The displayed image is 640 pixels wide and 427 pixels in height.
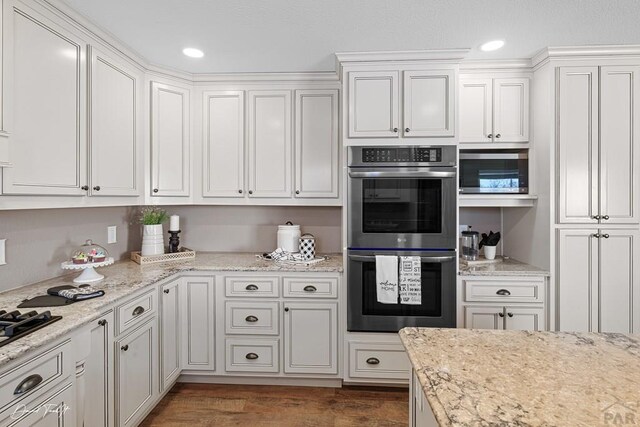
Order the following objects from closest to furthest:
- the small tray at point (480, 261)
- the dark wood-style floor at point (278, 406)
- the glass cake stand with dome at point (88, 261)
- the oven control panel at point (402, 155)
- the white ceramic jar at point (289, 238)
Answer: the glass cake stand with dome at point (88, 261), the dark wood-style floor at point (278, 406), the oven control panel at point (402, 155), the small tray at point (480, 261), the white ceramic jar at point (289, 238)

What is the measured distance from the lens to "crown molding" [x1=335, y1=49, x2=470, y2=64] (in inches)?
91.5

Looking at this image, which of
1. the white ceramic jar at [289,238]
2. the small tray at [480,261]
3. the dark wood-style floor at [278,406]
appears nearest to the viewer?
the dark wood-style floor at [278,406]

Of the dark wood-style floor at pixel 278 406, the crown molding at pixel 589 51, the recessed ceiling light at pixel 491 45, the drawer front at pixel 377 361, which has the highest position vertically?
the recessed ceiling light at pixel 491 45

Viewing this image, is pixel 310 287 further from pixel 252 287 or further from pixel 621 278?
pixel 621 278

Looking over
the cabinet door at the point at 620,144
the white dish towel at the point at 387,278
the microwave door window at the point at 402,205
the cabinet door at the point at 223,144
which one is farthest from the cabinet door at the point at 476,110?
the cabinet door at the point at 223,144

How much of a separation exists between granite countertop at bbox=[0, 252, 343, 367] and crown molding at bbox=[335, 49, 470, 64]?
1.51 metres

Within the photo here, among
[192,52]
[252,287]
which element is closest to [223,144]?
[192,52]

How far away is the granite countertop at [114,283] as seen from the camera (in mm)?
1192

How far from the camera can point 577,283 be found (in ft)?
7.57

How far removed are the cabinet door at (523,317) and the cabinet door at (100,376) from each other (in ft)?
8.12

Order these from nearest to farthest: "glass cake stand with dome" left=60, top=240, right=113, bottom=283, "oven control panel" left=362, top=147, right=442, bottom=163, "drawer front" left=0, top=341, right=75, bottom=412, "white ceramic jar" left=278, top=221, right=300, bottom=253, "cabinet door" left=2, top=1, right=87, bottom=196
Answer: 1. "drawer front" left=0, top=341, right=75, bottom=412
2. "cabinet door" left=2, top=1, right=87, bottom=196
3. "glass cake stand with dome" left=60, top=240, right=113, bottom=283
4. "oven control panel" left=362, top=147, right=442, bottom=163
5. "white ceramic jar" left=278, top=221, right=300, bottom=253

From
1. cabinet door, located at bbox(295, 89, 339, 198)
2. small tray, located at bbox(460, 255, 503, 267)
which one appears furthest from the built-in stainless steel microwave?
cabinet door, located at bbox(295, 89, 339, 198)

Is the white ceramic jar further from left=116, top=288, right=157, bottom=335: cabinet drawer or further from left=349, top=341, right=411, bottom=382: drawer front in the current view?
left=116, top=288, right=157, bottom=335: cabinet drawer

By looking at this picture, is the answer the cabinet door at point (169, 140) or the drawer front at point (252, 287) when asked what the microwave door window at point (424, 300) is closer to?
the drawer front at point (252, 287)
